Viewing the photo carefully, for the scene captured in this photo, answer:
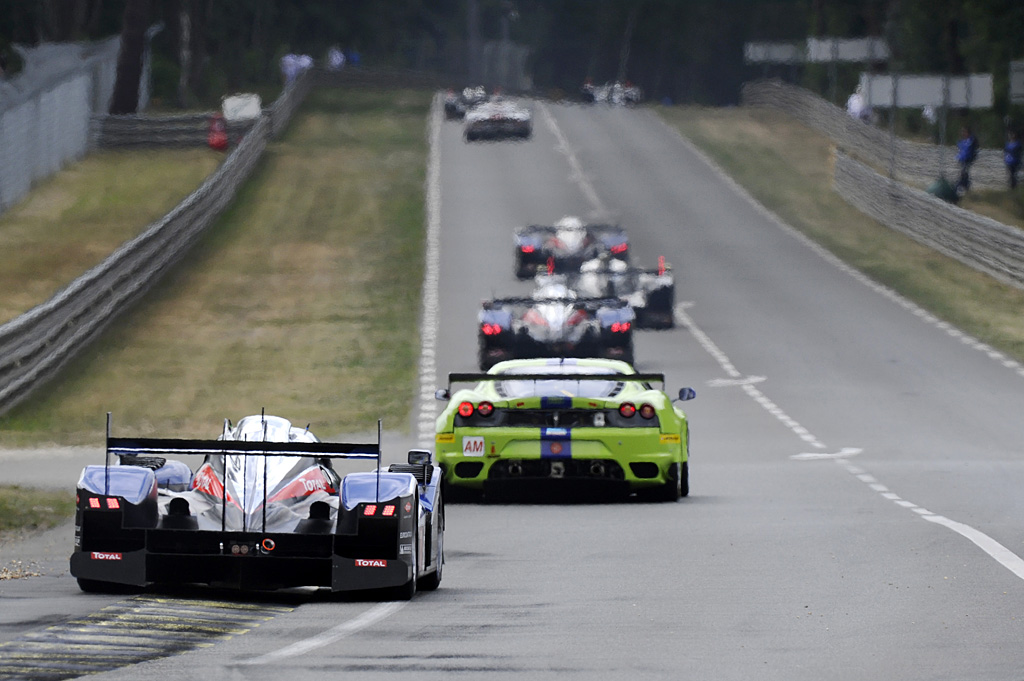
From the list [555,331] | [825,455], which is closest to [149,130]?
[555,331]

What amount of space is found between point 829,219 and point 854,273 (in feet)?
31.2

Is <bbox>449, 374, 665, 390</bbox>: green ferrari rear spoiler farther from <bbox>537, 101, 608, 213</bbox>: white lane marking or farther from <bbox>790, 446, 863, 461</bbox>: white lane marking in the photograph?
<bbox>537, 101, 608, 213</bbox>: white lane marking

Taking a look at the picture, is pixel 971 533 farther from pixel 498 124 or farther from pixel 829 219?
Result: pixel 498 124

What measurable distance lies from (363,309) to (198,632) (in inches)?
1099

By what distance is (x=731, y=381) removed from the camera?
2902cm

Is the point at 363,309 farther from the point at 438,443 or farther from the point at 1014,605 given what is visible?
the point at 1014,605

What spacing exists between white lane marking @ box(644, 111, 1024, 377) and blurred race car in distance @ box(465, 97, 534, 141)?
5.52m

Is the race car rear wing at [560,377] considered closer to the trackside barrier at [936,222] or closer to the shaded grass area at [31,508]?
the shaded grass area at [31,508]

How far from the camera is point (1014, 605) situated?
1000cm

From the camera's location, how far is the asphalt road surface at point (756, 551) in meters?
8.52

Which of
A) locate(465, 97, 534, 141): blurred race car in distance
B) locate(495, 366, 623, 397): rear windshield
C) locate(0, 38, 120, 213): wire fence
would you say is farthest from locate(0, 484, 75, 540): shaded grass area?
locate(465, 97, 534, 141): blurred race car in distance

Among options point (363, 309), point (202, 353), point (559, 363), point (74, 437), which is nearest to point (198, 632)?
point (559, 363)

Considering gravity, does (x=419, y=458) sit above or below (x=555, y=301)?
above

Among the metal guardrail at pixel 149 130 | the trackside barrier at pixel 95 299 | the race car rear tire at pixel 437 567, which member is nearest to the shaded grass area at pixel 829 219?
the trackside barrier at pixel 95 299
